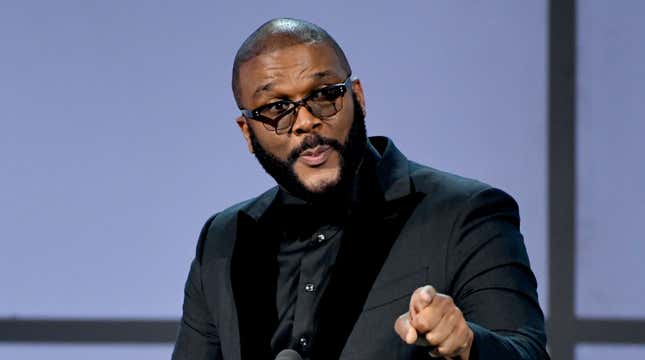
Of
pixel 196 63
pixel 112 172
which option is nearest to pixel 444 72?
pixel 196 63

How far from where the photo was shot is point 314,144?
5.57 ft

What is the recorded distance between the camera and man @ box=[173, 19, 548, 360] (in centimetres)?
159

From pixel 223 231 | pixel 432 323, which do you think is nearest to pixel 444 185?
pixel 223 231

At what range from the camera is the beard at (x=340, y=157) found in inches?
67.2

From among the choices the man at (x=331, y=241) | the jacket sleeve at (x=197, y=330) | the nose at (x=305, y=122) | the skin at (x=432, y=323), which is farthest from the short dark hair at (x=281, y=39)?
the skin at (x=432, y=323)

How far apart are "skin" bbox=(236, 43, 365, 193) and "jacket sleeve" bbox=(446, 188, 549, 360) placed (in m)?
0.22

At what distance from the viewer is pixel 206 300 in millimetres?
1850

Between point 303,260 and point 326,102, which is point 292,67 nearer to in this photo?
point 326,102

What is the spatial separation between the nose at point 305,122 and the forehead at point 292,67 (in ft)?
0.15

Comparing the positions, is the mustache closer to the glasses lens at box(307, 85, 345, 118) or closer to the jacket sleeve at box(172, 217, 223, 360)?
the glasses lens at box(307, 85, 345, 118)

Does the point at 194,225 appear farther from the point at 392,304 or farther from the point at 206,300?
the point at 392,304

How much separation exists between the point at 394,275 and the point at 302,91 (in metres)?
0.30

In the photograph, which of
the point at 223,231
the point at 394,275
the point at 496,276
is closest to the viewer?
the point at 496,276

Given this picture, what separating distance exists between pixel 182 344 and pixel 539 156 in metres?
1.15
